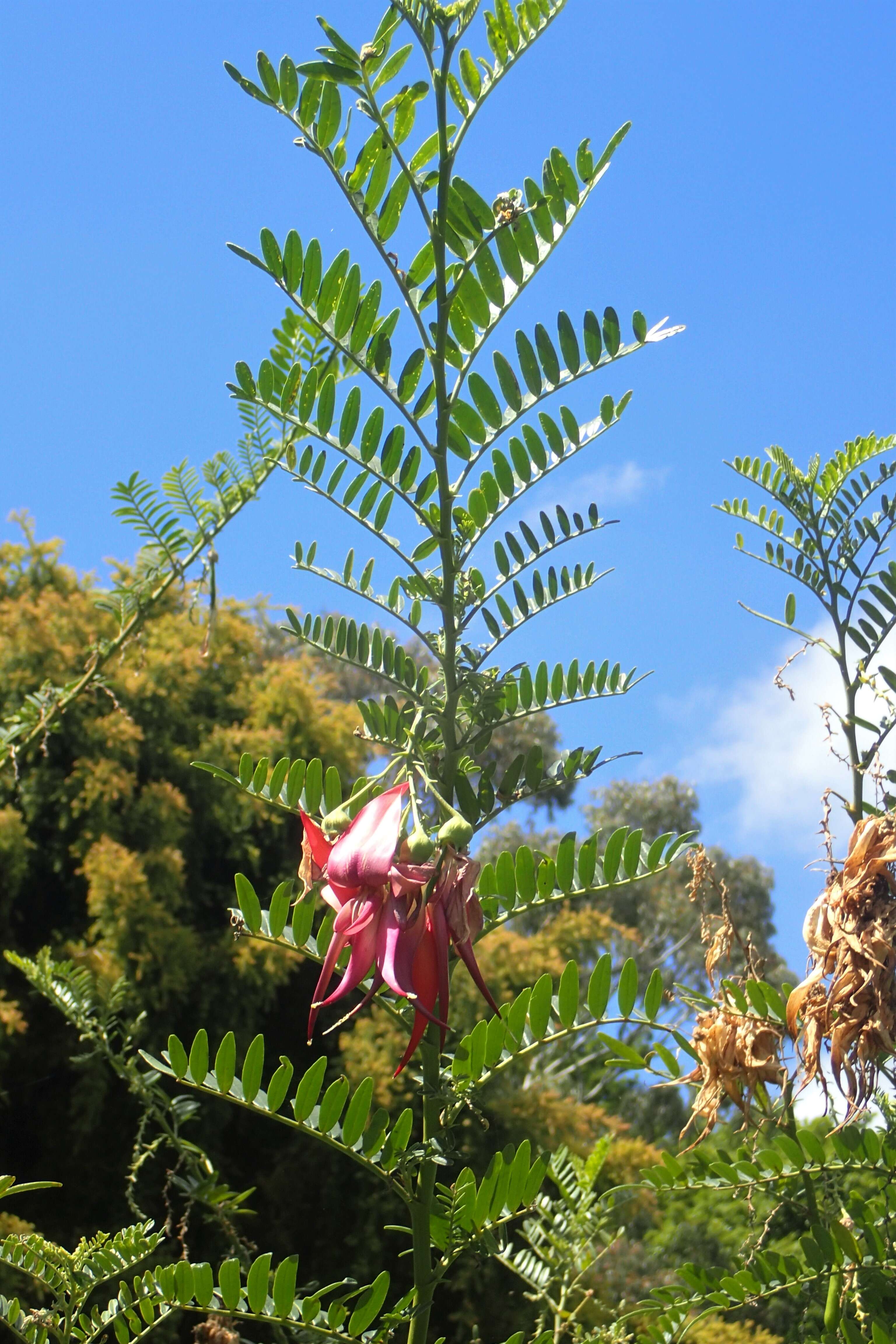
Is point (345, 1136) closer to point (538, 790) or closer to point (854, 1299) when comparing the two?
point (538, 790)

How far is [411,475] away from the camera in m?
1.23

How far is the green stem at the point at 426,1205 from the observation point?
3.48ft

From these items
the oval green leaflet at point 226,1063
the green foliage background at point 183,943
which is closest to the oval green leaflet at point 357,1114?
the oval green leaflet at point 226,1063

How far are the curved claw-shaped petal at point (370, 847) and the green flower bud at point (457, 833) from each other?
0.04 meters

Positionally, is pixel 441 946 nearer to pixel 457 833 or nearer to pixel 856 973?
pixel 457 833

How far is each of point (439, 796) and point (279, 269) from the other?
0.55m

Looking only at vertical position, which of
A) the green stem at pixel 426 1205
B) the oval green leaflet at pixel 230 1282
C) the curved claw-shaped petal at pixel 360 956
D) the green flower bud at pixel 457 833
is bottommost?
the oval green leaflet at pixel 230 1282

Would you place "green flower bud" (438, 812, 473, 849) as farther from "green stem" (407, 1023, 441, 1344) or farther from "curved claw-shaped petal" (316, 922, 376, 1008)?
"green stem" (407, 1023, 441, 1344)

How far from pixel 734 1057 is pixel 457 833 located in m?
0.50

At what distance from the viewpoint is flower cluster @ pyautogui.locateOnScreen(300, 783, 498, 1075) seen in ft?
2.91

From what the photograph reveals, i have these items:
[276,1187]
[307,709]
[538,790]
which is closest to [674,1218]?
[276,1187]

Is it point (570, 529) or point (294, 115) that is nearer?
point (294, 115)

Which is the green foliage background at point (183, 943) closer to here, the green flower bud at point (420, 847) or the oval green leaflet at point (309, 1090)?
the oval green leaflet at point (309, 1090)

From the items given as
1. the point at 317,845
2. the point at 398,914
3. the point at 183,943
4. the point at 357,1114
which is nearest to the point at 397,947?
the point at 398,914
